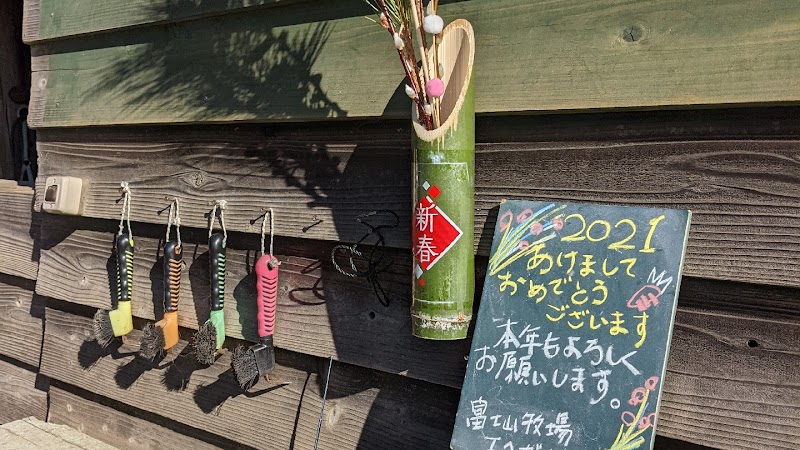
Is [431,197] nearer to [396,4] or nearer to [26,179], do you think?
[396,4]

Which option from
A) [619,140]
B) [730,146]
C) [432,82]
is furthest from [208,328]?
[730,146]

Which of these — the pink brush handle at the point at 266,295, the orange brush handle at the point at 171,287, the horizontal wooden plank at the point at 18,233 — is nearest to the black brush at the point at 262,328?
the pink brush handle at the point at 266,295

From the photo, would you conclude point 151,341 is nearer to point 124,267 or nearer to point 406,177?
point 124,267

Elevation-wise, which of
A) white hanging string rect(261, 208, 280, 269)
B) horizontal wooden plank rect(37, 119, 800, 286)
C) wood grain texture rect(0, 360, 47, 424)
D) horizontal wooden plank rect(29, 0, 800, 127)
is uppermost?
horizontal wooden plank rect(29, 0, 800, 127)

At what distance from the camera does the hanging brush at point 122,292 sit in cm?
189

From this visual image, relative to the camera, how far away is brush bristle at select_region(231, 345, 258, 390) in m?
1.62

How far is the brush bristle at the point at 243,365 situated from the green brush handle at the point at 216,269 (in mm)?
132

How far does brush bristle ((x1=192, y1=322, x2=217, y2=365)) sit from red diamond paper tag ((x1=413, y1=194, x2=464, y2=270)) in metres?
0.68

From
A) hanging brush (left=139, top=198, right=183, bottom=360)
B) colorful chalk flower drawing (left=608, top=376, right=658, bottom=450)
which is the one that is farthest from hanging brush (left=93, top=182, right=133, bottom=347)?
colorful chalk flower drawing (left=608, top=376, right=658, bottom=450)

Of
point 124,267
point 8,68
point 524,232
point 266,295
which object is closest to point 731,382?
point 524,232

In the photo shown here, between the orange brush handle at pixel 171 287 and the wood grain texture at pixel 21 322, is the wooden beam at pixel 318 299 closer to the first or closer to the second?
the orange brush handle at pixel 171 287

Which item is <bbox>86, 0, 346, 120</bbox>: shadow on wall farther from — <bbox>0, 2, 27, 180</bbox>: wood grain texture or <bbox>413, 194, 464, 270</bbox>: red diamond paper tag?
<bbox>0, 2, 27, 180</bbox>: wood grain texture

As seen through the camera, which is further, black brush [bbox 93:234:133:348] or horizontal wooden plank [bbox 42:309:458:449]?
black brush [bbox 93:234:133:348]

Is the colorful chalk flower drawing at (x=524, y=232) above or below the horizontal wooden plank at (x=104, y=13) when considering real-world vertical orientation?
below
